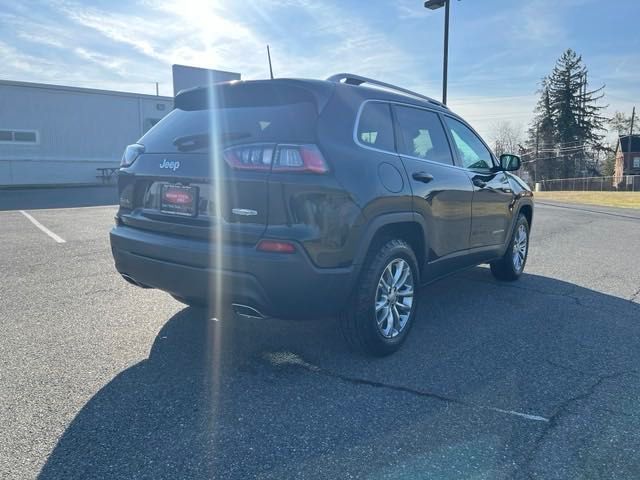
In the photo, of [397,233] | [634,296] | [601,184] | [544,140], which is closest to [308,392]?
[397,233]

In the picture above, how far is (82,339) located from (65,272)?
91.9 inches

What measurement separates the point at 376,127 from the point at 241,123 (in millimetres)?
962

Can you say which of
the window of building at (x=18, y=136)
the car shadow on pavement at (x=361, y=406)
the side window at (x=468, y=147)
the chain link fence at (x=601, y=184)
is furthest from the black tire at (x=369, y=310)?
the chain link fence at (x=601, y=184)

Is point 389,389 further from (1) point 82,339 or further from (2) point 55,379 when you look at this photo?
(1) point 82,339

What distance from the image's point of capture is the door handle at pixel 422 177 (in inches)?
147

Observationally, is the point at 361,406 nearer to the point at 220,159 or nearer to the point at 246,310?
the point at 246,310

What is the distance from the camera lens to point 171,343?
3.70 meters

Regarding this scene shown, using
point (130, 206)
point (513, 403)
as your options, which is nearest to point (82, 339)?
point (130, 206)

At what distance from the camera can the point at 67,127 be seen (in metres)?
22.7

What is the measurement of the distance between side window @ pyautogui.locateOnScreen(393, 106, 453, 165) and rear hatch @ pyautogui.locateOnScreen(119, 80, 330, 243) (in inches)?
34.2

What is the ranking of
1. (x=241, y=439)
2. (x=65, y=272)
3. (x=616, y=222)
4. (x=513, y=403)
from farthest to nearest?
(x=616, y=222)
(x=65, y=272)
(x=513, y=403)
(x=241, y=439)

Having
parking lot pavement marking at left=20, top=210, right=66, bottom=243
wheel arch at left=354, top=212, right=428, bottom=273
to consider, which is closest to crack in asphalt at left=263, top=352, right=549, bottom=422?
wheel arch at left=354, top=212, right=428, bottom=273

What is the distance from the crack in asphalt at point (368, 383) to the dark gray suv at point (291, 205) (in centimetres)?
29

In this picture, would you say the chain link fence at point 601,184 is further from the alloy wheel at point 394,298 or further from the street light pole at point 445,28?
the alloy wheel at point 394,298
